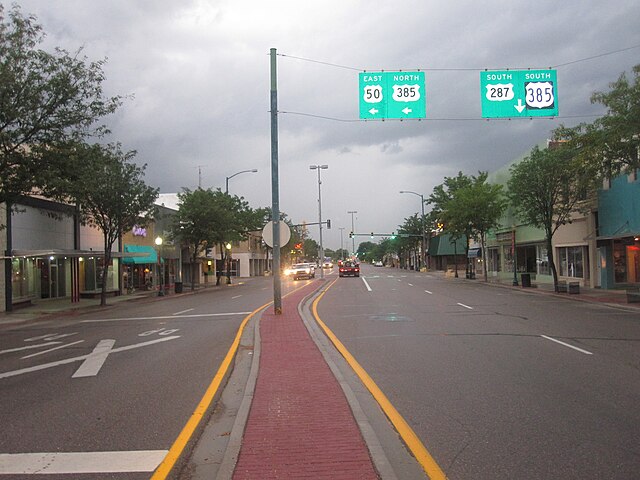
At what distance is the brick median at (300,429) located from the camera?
15.2 ft

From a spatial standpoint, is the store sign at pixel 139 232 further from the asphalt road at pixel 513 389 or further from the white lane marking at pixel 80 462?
Result: the white lane marking at pixel 80 462

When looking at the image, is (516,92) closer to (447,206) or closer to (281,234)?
(281,234)

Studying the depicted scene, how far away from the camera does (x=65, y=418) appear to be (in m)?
6.71

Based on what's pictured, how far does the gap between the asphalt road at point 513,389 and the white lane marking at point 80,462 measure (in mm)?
2684

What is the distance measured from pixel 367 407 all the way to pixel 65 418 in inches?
144

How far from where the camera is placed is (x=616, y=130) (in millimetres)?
17922

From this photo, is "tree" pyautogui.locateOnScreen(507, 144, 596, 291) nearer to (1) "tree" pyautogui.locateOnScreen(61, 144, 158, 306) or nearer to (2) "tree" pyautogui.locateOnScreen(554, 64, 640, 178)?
(2) "tree" pyautogui.locateOnScreen(554, 64, 640, 178)

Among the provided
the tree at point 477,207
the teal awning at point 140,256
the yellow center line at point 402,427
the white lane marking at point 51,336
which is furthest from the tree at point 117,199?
the tree at point 477,207

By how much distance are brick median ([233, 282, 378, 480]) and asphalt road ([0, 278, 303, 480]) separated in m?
0.91

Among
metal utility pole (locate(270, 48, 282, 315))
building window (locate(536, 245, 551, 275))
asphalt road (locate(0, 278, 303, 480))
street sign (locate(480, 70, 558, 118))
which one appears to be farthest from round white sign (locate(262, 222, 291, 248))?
building window (locate(536, 245, 551, 275))

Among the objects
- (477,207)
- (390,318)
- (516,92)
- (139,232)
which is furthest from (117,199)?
(477,207)

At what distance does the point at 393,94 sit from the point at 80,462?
12152mm

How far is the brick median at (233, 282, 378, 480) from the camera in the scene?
463cm

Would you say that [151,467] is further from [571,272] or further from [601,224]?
[571,272]
